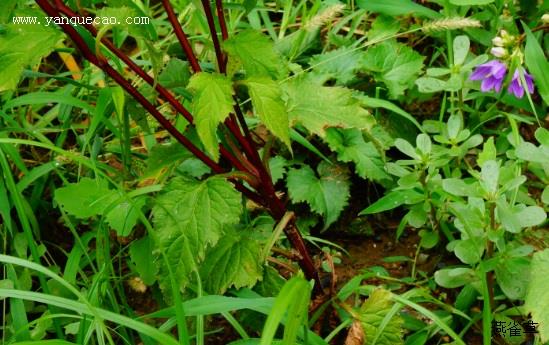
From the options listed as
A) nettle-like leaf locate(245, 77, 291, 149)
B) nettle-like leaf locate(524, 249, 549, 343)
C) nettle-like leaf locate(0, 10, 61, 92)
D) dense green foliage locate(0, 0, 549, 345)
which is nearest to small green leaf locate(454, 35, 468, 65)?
dense green foliage locate(0, 0, 549, 345)

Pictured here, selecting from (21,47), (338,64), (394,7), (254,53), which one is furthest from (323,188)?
(21,47)

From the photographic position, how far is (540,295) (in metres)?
1.34

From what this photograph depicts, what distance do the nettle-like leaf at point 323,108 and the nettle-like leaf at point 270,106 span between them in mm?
157

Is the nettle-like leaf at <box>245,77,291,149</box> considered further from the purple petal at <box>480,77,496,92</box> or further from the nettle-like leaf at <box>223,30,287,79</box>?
the purple petal at <box>480,77,496,92</box>

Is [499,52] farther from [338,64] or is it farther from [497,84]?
[338,64]

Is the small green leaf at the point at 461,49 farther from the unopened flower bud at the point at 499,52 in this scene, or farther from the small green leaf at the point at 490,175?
the small green leaf at the point at 490,175

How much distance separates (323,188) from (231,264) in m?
0.55

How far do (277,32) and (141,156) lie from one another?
2.51ft

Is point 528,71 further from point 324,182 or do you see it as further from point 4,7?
point 4,7

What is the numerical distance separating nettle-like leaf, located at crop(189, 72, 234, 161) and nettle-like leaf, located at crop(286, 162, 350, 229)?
73 cm

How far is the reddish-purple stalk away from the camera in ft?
4.25

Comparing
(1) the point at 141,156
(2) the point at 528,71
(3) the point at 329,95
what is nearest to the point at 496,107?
(2) the point at 528,71

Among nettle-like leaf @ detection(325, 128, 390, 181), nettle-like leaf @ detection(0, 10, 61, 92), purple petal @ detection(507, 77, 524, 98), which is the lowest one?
nettle-like leaf @ detection(325, 128, 390, 181)

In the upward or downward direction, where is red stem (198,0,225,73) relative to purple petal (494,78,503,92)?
upward
